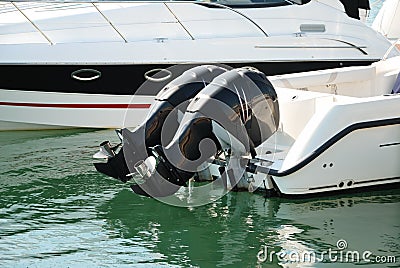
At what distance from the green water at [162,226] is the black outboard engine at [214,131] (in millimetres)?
290

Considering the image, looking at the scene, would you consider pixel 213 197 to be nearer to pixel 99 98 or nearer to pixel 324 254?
pixel 324 254

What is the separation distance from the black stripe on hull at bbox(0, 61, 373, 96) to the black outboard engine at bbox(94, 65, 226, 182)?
2.26 meters

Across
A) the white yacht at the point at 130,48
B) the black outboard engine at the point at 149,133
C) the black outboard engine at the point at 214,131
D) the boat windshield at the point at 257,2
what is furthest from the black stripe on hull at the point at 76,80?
the black outboard engine at the point at 214,131

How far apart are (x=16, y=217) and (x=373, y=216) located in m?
2.39

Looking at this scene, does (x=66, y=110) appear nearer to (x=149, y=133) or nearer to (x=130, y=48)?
(x=130, y=48)

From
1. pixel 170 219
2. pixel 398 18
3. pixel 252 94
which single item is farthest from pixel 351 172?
pixel 398 18

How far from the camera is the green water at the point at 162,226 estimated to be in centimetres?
508

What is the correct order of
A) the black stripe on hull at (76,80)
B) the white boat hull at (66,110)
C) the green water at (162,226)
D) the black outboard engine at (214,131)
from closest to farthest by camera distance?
the green water at (162,226) → the black outboard engine at (214,131) → the black stripe on hull at (76,80) → the white boat hull at (66,110)

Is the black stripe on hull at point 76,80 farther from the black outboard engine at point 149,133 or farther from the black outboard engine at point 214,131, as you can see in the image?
the black outboard engine at point 214,131

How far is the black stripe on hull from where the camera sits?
823 centimetres

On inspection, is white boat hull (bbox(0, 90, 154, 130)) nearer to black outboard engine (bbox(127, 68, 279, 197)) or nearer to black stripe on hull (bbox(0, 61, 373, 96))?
black stripe on hull (bbox(0, 61, 373, 96))

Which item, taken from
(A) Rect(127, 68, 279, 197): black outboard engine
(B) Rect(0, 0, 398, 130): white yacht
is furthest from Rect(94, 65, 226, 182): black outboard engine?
(B) Rect(0, 0, 398, 130): white yacht

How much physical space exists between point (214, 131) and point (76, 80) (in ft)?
9.48

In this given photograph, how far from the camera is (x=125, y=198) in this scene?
20.6 ft
